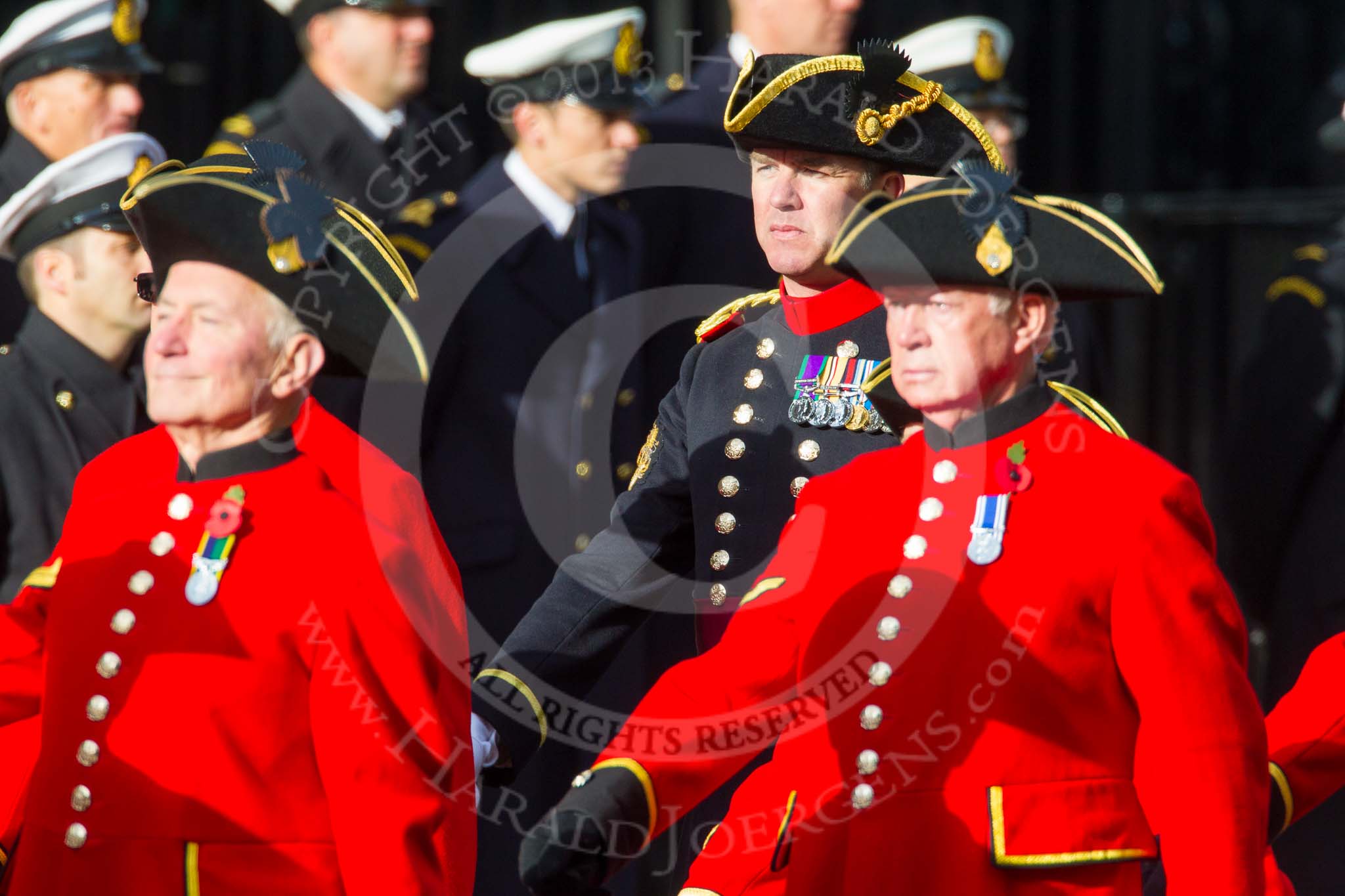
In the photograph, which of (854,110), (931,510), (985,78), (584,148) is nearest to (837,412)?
(854,110)

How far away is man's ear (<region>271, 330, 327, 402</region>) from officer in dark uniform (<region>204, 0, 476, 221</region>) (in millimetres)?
2904

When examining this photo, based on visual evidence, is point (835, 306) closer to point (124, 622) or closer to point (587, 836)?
point (587, 836)

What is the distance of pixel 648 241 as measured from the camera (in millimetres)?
6004

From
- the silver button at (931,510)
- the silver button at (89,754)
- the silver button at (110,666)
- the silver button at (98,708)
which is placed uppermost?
the silver button at (931,510)

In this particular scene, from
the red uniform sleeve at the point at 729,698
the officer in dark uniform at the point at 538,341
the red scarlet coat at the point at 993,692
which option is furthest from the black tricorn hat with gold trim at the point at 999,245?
the officer in dark uniform at the point at 538,341

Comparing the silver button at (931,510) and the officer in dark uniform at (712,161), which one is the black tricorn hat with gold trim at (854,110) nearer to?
the silver button at (931,510)

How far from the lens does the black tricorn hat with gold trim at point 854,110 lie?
382 cm

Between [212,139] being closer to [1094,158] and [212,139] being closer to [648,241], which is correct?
[648,241]

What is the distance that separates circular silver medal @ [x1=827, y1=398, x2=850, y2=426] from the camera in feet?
12.6

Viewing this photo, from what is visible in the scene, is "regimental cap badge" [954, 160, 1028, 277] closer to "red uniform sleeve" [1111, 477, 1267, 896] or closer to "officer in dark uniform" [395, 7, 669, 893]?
"red uniform sleeve" [1111, 477, 1267, 896]

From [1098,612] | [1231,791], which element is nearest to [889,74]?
[1098,612]

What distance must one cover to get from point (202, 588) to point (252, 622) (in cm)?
10

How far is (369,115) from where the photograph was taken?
6.47 meters

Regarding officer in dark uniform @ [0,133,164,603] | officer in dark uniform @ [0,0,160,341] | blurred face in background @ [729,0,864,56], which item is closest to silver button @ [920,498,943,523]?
officer in dark uniform @ [0,133,164,603]
